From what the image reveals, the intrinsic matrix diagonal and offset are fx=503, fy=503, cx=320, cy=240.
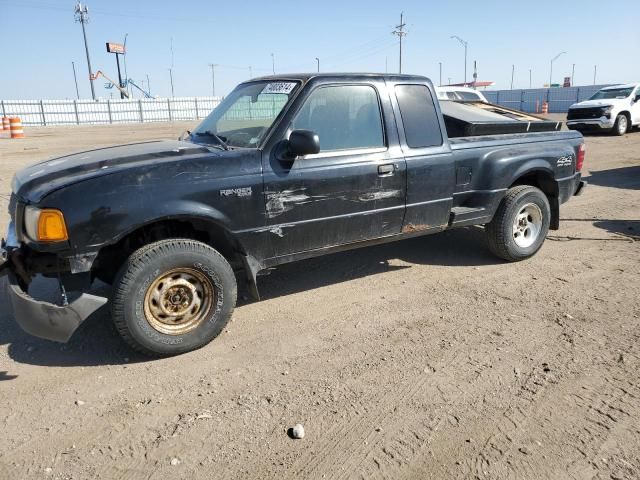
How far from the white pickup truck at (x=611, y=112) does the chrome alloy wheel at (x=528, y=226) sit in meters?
15.7

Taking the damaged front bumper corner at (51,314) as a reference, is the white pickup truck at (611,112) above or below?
above

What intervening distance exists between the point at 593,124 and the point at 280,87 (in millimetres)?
18239

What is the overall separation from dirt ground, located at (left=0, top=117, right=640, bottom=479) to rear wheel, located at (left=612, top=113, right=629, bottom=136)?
16.5 meters

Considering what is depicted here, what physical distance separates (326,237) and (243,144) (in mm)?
1008

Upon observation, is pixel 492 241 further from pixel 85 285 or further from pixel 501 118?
pixel 85 285

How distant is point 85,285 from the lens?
349 centimetres

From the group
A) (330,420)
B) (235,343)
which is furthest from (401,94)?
(330,420)

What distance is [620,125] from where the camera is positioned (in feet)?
62.1

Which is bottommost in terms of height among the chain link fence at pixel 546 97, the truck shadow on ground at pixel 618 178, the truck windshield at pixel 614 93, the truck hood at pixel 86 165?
the truck shadow on ground at pixel 618 178

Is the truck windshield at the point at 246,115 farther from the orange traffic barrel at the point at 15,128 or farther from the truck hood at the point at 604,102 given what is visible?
the orange traffic barrel at the point at 15,128

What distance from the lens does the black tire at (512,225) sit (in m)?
5.27

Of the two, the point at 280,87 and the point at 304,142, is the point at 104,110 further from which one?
the point at 304,142

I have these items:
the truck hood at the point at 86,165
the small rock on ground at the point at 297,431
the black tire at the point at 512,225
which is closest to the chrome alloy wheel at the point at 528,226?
the black tire at the point at 512,225

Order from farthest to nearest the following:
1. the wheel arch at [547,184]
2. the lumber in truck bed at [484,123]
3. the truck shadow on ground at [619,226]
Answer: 1. the truck shadow on ground at [619,226]
2. the wheel arch at [547,184]
3. the lumber in truck bed at [484,123]
